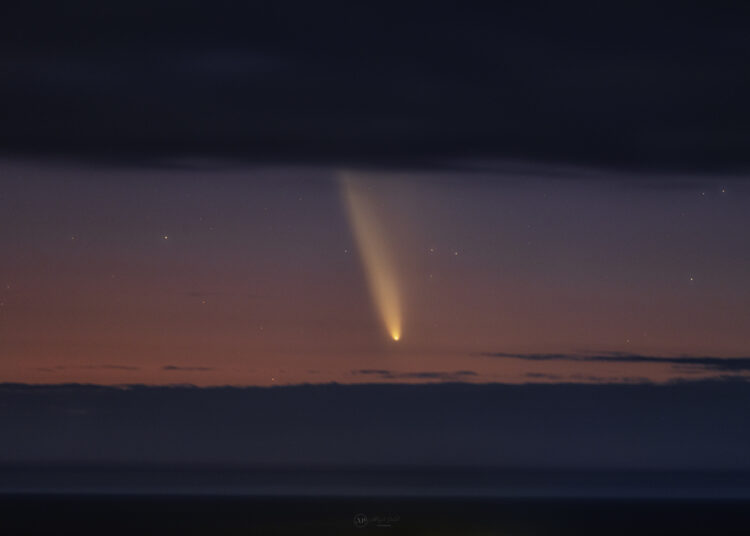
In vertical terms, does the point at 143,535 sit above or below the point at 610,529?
below

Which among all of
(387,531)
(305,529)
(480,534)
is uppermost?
(387,531)

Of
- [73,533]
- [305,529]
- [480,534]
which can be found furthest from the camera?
[305,529]

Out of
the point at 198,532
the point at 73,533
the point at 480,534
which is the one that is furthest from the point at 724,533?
the point at 73,533

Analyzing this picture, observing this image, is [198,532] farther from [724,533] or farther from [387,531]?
[724,533]

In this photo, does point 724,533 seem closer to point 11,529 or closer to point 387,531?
point 387,531

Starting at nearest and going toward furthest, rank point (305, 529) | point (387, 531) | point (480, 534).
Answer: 1. point (480, 534)
2. point (305, 529)
3. point (387, 531)

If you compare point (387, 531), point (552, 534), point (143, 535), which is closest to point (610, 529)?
point (552, 534)

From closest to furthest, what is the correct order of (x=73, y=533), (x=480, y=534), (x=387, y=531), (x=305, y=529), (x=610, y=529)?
(x=480, y=534) < (x=73, y=533) < (x=305, y=529) < (x=610, y=529) < (x=387, y=531)

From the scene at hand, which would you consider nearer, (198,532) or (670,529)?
(198,532)

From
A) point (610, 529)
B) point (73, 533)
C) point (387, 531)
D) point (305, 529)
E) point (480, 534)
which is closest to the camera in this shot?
point (480, 534)
